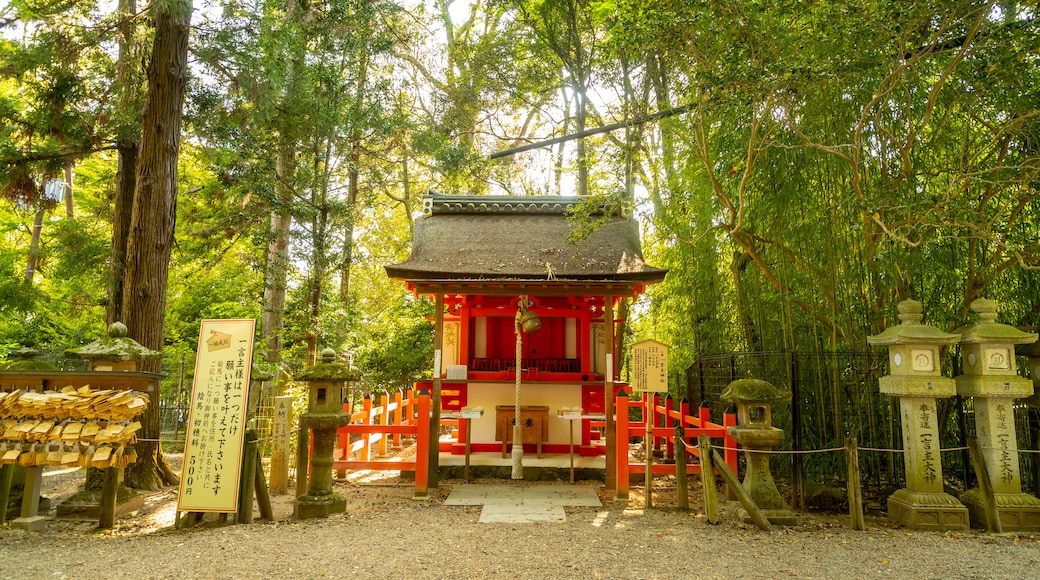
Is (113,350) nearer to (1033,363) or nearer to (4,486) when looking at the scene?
(4,486)

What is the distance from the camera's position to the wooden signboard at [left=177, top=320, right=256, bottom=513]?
496 centimetres

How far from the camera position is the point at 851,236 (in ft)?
21.2

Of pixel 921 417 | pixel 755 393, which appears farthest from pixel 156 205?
pixel 921 417

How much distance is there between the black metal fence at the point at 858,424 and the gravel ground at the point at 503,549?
716 mm

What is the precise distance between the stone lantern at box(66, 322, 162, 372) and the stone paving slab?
141 inches

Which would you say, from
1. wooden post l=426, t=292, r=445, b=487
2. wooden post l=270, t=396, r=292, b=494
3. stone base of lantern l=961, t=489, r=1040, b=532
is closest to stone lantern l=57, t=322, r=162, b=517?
wooden post l=270, t=396, r=292, b=494

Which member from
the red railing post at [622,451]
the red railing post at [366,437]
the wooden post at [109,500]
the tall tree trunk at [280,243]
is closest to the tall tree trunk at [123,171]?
the tall tree trunk at [280,243]

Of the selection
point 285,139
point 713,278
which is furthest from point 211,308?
point 713,278

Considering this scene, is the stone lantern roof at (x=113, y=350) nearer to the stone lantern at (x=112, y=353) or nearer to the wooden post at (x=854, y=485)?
the stone lantern at (x=112, y=353)

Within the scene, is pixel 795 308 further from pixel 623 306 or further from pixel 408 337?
pixel 408 337

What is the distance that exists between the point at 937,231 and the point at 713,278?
12.2 ft

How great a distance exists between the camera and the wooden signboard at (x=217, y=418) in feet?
16.3

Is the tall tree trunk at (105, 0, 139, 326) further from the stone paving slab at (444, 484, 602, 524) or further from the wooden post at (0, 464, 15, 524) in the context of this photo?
the stone paving slab at (444, 484, 602, 524)

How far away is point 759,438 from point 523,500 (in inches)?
107
